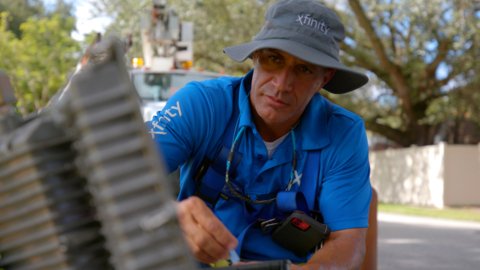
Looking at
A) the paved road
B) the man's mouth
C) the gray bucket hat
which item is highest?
the gray bucket hat

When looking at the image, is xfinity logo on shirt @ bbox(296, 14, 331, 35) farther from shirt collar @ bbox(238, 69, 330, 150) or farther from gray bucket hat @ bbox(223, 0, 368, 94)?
shirt collar @ bbox(238, 69, 330, 150)

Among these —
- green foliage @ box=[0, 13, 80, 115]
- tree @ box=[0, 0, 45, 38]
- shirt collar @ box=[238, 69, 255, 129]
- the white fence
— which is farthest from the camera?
tree @ box=[0, 0, 45, 38]

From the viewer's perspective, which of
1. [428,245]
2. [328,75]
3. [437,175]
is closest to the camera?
[328,75]

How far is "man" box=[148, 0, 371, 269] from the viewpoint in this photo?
81.1 inches

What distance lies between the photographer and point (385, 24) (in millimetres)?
14883

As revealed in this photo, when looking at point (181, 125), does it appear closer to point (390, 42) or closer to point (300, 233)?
point (300, 233)

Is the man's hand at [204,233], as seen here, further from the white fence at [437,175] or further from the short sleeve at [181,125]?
the white fence at [437,175]

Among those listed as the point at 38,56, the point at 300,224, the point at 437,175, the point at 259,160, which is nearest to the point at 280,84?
the point at 259,160

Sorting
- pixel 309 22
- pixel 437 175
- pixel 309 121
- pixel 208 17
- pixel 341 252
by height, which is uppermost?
pixel 208 17

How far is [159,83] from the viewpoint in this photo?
8.30 m

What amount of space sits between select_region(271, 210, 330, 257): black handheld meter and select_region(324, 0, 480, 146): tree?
449 inches

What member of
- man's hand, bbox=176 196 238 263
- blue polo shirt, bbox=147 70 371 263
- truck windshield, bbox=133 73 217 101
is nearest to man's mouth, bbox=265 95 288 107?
blue polo shirt, bbox=147 70 371 263

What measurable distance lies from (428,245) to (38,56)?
20.7 m

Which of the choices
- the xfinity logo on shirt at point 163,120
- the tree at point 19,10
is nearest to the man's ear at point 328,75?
the xfinity logo on shirt at point 163,120
